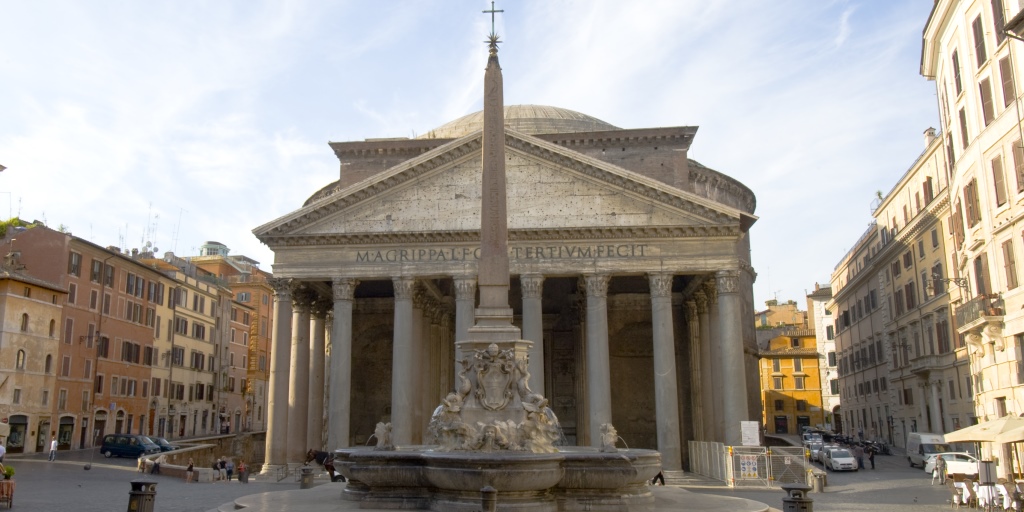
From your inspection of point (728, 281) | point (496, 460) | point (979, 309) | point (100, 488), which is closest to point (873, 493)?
point (979, 309)

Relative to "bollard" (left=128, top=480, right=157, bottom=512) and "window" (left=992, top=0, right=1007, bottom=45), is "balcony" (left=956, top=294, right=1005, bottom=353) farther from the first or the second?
"bollard" (left=128, top=480, right=157, bottom=512)

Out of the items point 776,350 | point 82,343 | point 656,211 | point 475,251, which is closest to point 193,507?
point 475,251

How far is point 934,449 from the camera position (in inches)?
1287

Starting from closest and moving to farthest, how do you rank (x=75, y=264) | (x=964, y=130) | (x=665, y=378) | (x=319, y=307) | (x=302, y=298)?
(x=964, y=130) < (x=665, y=378) < (x=302, y=298) < (x=319, y=307) < (x=75, y=264)

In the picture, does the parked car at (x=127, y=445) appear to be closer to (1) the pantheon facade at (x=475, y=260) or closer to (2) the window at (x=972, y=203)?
(1) the pantheon facade at (x=475, y=260)

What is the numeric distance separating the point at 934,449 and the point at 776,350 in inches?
1261

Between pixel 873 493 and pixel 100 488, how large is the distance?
64.2 feet

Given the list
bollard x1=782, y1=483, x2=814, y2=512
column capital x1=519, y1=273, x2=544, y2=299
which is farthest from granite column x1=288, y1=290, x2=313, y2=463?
bollard x1=782, y1=483, x2=814, y2=512

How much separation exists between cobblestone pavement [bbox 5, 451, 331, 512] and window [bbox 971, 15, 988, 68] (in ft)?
72.2

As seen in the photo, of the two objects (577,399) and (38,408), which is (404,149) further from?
(38,408)

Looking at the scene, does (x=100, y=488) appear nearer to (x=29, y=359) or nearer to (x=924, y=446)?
(x=29, y=359)

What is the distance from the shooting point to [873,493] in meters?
22.4

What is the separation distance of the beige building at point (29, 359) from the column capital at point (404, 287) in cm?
1647

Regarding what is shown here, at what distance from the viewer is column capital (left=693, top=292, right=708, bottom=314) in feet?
105
